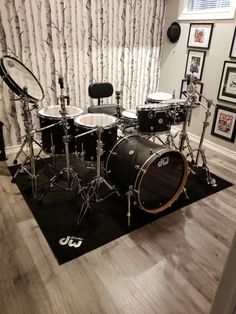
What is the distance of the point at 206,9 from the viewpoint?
3.48 meters

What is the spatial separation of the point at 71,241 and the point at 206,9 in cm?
355

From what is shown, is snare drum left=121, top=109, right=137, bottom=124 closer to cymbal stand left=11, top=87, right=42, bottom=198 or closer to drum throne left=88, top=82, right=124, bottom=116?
drum throne left=88, top=82, right=124, bottom=116

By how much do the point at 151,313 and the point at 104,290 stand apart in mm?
324

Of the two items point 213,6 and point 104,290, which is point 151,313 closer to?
point 104,290

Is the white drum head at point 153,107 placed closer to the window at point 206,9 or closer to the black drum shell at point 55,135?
the black drum shell at point 55,135

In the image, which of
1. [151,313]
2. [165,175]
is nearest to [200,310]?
[151,313]

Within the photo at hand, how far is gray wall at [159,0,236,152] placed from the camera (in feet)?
10.8

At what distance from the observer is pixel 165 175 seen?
2227mm

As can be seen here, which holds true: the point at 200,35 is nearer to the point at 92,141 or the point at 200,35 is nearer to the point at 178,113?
the point at 178,113

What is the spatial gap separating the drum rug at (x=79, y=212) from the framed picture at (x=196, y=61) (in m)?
1.68

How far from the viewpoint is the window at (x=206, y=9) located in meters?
3.16

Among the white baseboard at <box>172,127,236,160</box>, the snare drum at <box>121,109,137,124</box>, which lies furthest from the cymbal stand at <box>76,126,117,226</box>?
the white baseboard at <box>172,127,236,160</box>

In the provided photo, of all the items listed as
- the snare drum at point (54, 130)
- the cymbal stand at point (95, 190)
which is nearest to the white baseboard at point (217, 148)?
the cymbal stand at point (95, 190)

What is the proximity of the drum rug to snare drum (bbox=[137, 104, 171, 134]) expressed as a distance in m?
0.74
